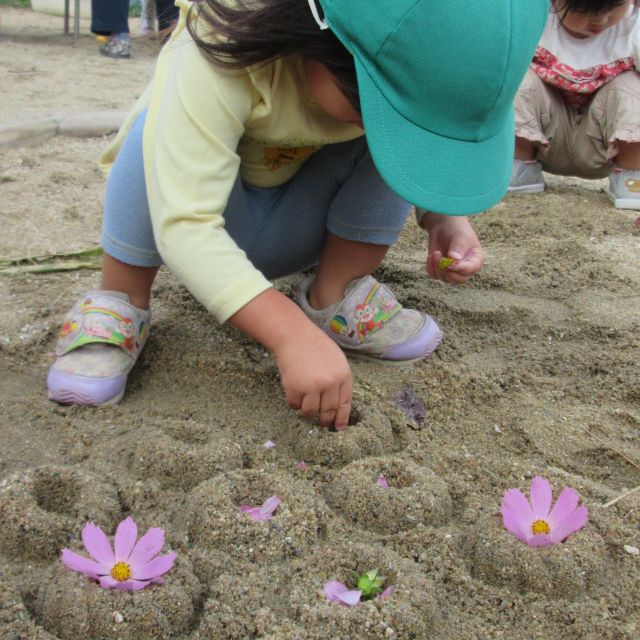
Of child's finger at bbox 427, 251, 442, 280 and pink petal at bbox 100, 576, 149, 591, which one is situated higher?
child's finger at bbox 427, 251, 442, 280

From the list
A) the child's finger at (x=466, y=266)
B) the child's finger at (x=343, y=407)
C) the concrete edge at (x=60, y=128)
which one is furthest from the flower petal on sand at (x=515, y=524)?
the concrete edge at (x=60, y=128)

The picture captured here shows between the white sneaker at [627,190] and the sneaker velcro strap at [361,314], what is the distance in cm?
134

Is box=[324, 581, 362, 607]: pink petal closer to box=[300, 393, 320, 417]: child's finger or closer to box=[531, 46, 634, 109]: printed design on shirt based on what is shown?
box=[300, 393, 320, 417]: child's finger

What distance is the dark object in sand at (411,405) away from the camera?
1502 millimetres

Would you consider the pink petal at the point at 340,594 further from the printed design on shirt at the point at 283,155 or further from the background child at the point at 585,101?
the background child at the point at 585,101

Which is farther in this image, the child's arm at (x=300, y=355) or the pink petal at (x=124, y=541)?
the child's arm at (x=300, y=355)

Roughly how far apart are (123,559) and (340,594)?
A: 27cm

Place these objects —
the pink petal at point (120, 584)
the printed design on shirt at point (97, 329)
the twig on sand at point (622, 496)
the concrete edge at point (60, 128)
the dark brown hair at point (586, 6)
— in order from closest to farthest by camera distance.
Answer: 1. the pink petal at point (120, 584)
2. the twig on sand at point (622, 496)
3. the printed design on shirt at point (97, 329)
4. the dark brown hair at point (586, 6)
5. the concrete edge at point (60, 128)

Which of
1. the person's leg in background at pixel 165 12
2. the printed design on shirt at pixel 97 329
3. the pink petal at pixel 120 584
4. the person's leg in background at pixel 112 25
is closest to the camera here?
the pink petal at pixel 120 584

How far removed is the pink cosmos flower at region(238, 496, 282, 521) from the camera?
116cm

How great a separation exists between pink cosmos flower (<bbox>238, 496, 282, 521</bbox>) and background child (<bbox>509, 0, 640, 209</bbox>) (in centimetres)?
195

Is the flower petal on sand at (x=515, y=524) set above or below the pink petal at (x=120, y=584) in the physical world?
above

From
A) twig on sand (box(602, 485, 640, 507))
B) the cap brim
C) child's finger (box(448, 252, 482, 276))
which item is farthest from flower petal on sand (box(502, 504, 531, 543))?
child's finger (box(448, 252, 482, 276))

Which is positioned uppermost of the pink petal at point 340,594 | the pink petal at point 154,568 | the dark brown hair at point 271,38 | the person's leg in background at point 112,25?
the dark brown hair at point 271,38
